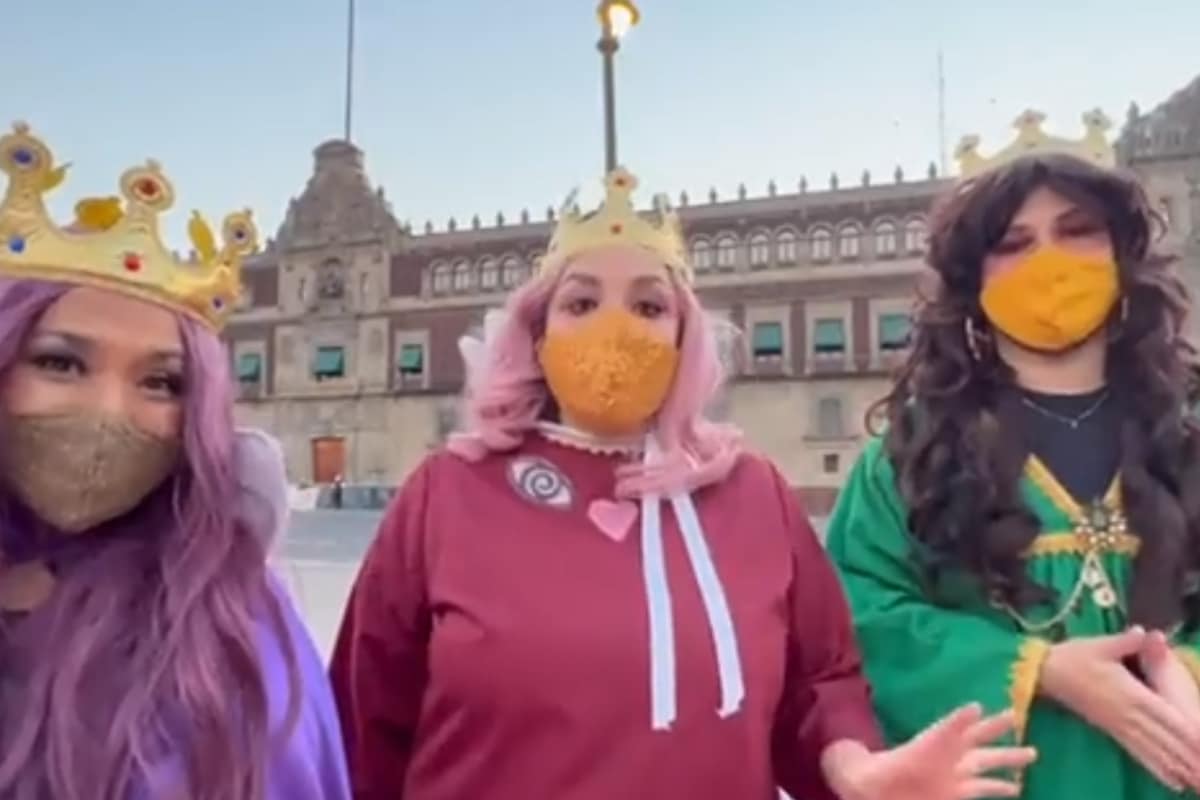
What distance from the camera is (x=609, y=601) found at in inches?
84.1

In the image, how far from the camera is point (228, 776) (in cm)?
155

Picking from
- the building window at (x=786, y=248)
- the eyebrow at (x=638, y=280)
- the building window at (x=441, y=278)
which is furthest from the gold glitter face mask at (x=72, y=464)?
the building window at (x=441, y=278)

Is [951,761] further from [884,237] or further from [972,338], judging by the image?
[884,237]

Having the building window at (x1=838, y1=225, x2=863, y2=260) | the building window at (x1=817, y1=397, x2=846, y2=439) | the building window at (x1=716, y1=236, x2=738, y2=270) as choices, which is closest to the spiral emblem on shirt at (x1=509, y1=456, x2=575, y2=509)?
the building window at (x1=817, y1=397, x2=846, y2=439)

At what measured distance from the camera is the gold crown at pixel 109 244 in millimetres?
1667

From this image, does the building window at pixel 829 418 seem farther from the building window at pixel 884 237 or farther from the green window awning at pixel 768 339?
the building window at pixel 884 237

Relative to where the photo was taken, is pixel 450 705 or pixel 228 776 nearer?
pixel 228 776

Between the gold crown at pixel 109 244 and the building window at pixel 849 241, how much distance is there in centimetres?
3356

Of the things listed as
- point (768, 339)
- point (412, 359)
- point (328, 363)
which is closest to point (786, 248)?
point (768, 339)

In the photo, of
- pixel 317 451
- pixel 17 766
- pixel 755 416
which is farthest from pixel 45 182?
pixel 317 451

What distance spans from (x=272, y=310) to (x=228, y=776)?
129ft

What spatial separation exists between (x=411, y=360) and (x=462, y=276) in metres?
A: 2.85

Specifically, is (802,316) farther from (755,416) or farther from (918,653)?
(918,653)

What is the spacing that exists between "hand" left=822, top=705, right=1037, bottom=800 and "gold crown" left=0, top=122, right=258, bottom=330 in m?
1.15
